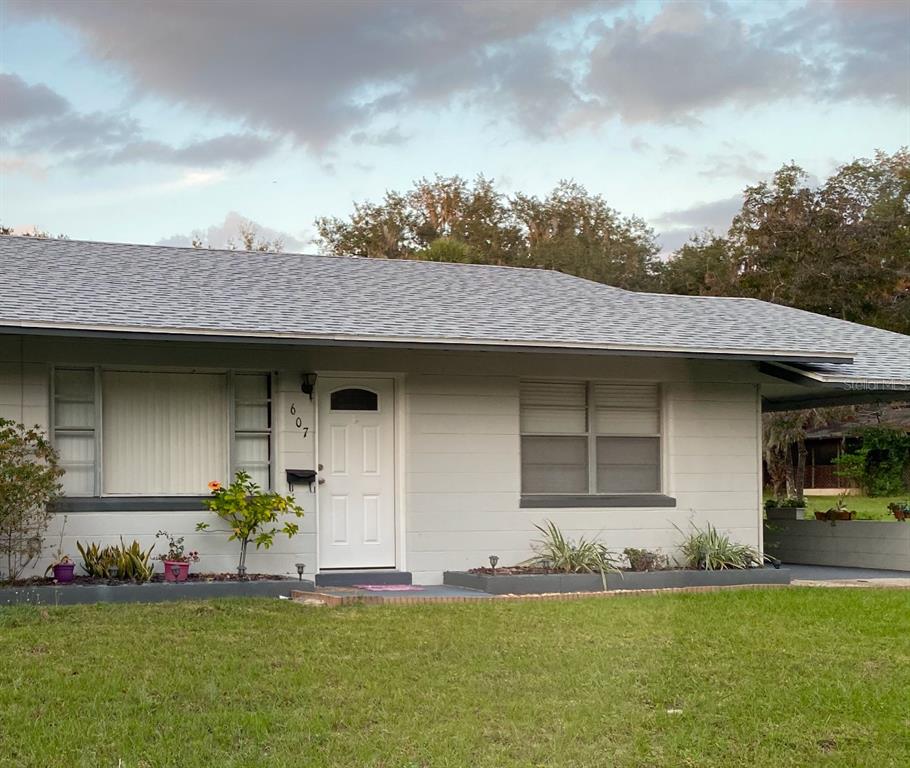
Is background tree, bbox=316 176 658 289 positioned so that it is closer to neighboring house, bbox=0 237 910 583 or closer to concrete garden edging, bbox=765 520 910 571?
concrete garden edging, bbox=765 520 910 571

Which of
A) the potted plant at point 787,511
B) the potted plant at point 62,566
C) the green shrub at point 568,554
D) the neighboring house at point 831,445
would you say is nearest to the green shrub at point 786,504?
the potted plant at point 787,511

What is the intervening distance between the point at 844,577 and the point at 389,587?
594 cm

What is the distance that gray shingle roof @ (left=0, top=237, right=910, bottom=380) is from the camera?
43.3 ft

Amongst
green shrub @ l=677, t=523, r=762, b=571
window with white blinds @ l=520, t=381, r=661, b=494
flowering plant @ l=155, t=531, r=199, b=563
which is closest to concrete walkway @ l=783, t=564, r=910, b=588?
green shrub @ l=677, t=523, r=762, b=571

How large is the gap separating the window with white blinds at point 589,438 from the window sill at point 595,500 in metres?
0.12

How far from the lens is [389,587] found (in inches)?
557

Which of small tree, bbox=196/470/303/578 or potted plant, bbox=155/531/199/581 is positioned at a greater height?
small tree, bbox=196/470/303/578

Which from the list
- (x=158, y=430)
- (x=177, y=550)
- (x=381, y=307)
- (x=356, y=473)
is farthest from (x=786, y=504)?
(x=158, y=430)

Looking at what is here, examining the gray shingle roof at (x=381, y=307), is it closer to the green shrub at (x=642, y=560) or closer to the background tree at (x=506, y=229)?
the green shrub at (x=642, y=560)

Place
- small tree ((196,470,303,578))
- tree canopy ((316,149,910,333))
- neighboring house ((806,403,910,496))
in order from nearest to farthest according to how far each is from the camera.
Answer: small tree ((196,470,303,578)) < neighboring house ((806,403,910,496)) < tree canopy ((316,149,910,333))

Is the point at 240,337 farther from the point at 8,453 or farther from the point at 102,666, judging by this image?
the point at 102,666

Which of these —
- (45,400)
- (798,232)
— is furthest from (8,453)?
(798,232)

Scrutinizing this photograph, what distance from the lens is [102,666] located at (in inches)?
340

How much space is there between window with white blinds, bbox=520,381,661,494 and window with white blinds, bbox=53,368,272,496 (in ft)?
10.9
